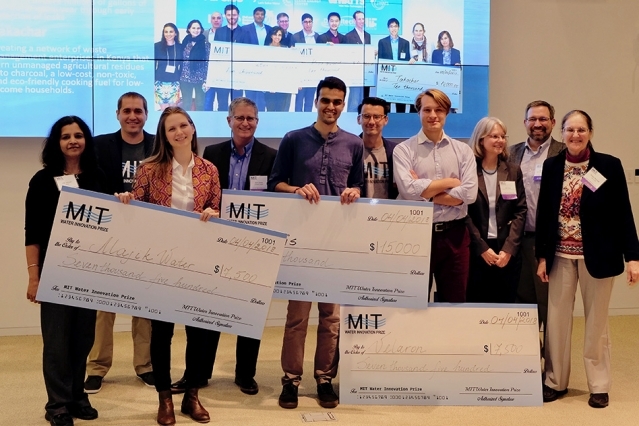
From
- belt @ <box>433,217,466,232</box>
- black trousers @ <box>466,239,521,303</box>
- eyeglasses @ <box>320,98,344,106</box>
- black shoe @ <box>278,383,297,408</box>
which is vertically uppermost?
eyeglasses @ <box>320,98,344,106</box>

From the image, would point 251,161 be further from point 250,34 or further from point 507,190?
point 250,34

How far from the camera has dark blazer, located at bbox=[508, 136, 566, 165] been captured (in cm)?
466

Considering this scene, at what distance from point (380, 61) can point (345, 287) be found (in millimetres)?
2712

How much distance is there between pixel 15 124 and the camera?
5.55m

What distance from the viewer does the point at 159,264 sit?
3627 mm

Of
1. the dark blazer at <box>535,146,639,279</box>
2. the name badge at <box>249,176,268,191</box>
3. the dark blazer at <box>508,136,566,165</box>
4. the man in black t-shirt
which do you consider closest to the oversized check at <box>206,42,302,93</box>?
the man in black t-shirt

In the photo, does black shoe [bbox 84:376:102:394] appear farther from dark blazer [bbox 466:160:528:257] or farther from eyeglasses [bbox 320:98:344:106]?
dark blazer [bbox 466:160:528:257]

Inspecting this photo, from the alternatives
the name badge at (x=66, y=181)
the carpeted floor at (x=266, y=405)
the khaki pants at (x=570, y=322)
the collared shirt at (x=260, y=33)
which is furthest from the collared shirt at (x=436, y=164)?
the collared shirt at (x=260, y=33)

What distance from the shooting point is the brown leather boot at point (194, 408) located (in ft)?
12.3

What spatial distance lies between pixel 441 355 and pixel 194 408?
4.39 feet

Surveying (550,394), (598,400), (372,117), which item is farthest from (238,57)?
(598,400)

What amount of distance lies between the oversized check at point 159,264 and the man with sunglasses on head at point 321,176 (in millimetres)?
404

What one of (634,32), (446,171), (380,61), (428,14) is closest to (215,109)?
(380,61)

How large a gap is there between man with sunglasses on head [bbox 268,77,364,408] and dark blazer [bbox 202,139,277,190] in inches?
12.7
